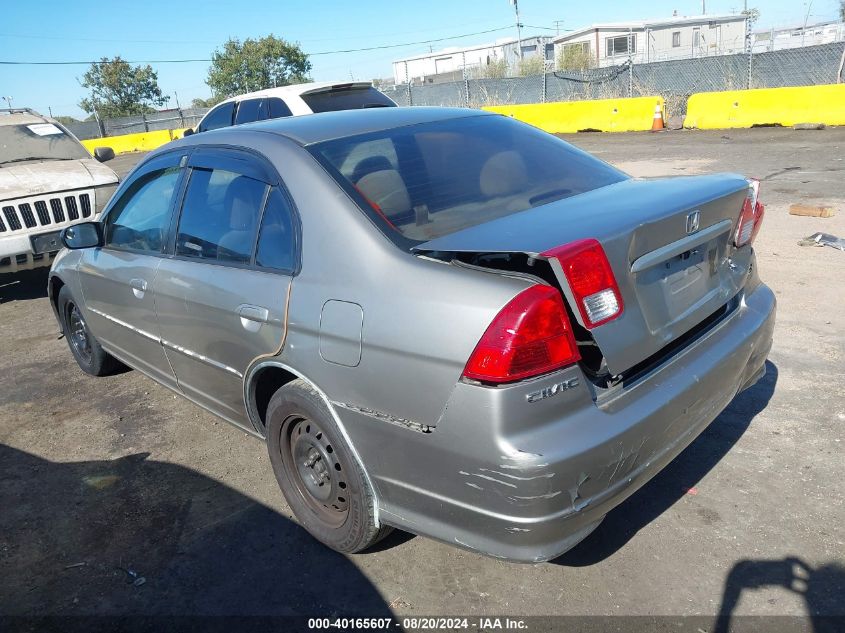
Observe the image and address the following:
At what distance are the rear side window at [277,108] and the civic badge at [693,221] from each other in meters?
7.88

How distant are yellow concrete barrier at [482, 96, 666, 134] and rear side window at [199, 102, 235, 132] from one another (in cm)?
805

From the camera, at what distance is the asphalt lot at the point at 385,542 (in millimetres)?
2576

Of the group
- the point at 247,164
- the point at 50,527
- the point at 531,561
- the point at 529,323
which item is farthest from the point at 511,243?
the point at 50,527

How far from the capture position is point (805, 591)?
8.04 feet

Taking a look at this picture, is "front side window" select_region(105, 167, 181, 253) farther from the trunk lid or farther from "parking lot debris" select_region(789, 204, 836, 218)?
"parking lot debris" select_region(789, 204, 836, 218)

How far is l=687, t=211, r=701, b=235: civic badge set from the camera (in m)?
2.54

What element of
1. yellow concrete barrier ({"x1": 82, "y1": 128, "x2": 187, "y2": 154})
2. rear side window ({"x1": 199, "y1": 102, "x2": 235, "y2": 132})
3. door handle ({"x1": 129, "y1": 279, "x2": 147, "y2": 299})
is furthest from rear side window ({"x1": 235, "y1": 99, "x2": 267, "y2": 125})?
Answer: yellow concrete barrier ({"x1": 82, "y1": 128, "x2": 187, "y2": 154})

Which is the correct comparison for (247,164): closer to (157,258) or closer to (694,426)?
(157,258)

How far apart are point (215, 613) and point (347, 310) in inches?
49.8

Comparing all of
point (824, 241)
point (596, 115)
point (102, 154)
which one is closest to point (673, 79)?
point (596, 115)

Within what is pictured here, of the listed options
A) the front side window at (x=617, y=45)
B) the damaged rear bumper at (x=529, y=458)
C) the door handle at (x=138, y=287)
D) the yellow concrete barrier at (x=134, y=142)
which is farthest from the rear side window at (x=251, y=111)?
the front side window at (x=617, y=45)

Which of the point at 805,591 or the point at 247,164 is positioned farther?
the point at 247,164

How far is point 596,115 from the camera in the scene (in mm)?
18125

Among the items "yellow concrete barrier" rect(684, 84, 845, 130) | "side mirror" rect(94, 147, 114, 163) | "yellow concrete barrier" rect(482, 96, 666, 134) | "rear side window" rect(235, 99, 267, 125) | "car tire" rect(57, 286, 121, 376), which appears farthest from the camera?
"yellow concrete barrier" rect(482, 96, 666, 134)
